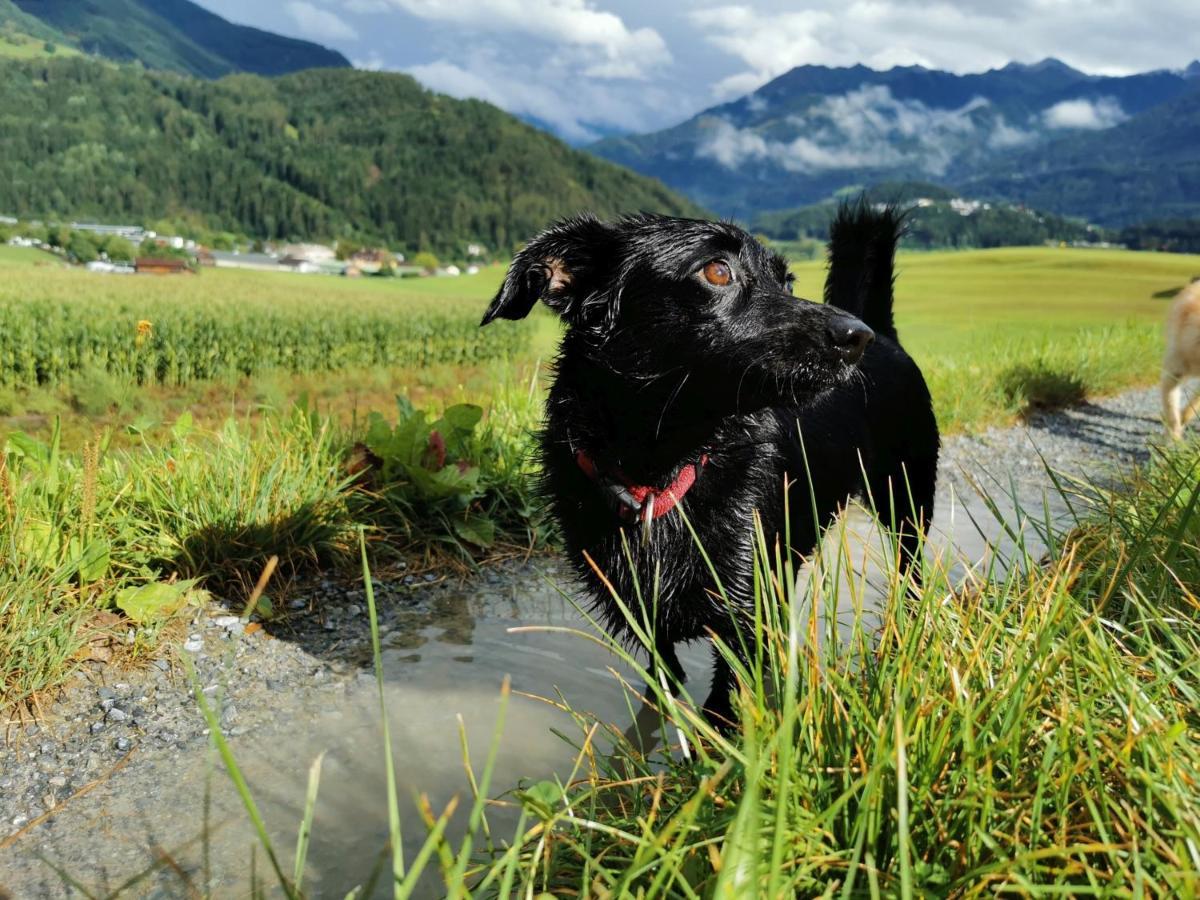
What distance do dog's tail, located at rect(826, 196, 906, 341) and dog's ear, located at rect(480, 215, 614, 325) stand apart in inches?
72.3

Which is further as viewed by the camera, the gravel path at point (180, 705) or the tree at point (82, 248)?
the tree at point (82, 248)

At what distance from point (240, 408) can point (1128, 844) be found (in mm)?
11840

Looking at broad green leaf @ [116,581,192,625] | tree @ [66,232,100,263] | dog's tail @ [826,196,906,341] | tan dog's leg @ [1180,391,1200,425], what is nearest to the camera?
broad green leaf @ [116,581,192,625]

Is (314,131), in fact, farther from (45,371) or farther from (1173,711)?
(1173,711)

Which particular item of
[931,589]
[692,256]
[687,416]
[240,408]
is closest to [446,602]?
[687,416]

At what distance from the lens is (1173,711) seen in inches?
62.0

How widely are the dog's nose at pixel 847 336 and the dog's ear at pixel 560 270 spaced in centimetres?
82

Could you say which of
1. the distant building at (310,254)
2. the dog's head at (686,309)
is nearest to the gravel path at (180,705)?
the dog's head at (686,309)

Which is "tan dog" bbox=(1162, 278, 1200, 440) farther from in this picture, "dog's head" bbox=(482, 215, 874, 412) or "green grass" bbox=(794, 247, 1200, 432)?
"dog's head" bbox=(482, 215, 874, 412)

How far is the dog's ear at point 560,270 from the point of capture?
259cm

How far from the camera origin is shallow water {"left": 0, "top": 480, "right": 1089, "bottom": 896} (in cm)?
217

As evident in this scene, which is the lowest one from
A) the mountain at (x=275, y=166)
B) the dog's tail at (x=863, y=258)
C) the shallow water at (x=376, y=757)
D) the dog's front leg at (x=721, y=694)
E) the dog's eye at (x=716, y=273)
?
the shallow water at (x=376, y=757)

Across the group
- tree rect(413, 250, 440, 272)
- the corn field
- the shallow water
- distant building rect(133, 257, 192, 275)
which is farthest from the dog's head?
tree rect(413, 250, 440, 272)

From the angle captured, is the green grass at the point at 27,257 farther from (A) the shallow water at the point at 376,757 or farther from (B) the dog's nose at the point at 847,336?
(B) the dog's nose at the point at 847,336
